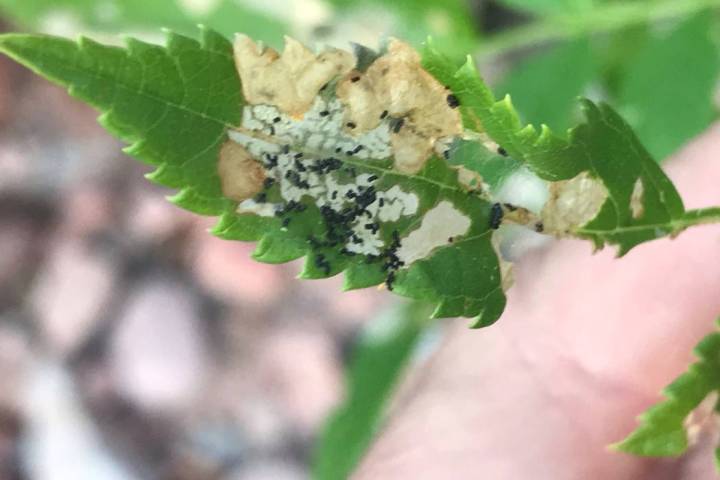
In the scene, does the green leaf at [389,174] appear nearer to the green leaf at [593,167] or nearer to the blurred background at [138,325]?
the green leaf at [593,167]

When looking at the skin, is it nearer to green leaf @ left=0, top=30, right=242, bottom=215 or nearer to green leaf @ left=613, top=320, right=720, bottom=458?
green leaf @ left=613, top=320, right=720, bottom=458

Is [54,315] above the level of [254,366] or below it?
above

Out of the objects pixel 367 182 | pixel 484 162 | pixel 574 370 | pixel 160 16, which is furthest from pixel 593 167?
pixel 160 16

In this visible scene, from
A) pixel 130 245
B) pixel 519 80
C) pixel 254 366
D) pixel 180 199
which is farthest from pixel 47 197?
pixel 180 199

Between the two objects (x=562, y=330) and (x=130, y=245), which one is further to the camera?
(x=130, y=245)

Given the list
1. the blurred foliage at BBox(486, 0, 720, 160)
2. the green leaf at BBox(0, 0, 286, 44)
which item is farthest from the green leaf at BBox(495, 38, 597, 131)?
the green leaf at BBox(0, 0, 286, 44)

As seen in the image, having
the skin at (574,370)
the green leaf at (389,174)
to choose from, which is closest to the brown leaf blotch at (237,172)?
the green leaf at (389,174)

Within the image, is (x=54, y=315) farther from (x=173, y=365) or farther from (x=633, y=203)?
(x=633, y=203)
